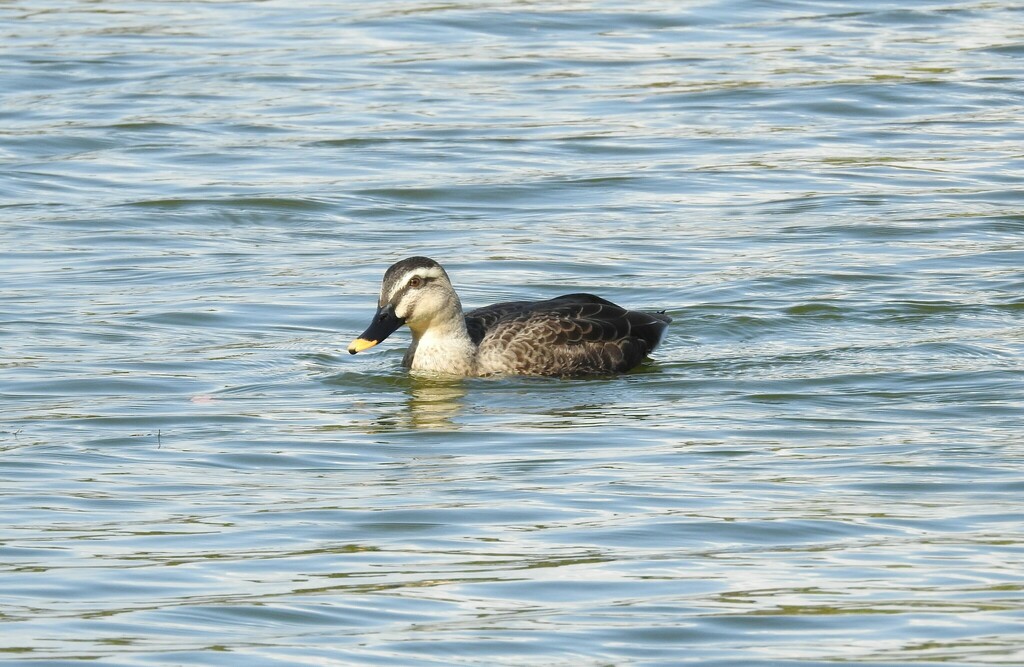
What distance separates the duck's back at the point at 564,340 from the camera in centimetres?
1271

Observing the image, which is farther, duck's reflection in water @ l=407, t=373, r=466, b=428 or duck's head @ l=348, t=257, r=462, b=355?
duck's head @ l=348, t=257, r=462, b=355

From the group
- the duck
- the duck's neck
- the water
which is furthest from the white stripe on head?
the water

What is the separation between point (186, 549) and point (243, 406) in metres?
3.33

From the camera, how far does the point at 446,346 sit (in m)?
12.8

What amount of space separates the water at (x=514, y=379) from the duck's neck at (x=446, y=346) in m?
0.23

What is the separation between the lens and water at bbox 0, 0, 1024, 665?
24.8 ft

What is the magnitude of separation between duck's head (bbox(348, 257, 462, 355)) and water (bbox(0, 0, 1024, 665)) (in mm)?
434

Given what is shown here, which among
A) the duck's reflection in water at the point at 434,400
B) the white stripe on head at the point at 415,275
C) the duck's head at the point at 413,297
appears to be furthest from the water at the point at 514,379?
the white stripe on head at the point at 415,275

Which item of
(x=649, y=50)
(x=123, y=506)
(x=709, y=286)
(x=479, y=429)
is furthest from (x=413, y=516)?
(x=649, y=50)

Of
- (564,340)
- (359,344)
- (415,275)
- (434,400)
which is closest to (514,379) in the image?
(564,340)

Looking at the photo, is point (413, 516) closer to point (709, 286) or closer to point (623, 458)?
point (623, 458)

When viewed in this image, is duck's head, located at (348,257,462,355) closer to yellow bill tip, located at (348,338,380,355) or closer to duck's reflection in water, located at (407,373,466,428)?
yellow bill tip, located at (348,338,380,355)

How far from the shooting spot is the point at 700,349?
1344 centimetres

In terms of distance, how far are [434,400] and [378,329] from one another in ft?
1.88
